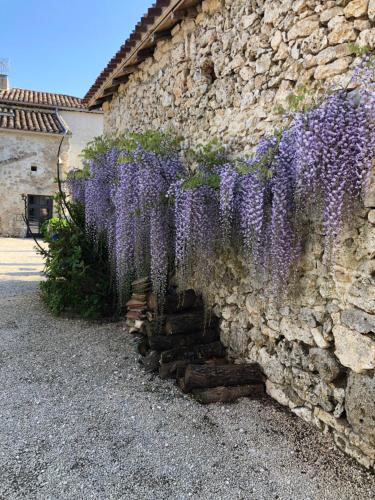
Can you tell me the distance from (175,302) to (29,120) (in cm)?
1335

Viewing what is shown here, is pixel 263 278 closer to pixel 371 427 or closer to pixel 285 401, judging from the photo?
pixel 285 401

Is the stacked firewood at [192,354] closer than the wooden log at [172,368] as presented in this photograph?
Yes

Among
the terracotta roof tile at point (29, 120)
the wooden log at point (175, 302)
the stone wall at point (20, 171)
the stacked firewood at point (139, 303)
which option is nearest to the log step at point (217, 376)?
the wooden log at point (175, 302)

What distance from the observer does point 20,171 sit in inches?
551

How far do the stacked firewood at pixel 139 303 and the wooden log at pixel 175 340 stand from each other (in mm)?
487

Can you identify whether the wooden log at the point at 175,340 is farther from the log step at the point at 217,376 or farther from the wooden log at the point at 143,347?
the log step at the point at 217,376

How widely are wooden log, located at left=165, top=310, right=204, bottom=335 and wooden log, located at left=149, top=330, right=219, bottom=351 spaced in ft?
0.14

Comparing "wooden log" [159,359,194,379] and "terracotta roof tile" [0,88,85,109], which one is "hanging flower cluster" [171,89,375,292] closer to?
"wooden log" [159,359,194,379]

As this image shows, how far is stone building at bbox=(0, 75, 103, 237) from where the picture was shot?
13766 mm

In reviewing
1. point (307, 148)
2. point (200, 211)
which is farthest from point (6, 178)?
point (307, 148)

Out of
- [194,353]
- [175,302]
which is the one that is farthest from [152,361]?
[175,302]

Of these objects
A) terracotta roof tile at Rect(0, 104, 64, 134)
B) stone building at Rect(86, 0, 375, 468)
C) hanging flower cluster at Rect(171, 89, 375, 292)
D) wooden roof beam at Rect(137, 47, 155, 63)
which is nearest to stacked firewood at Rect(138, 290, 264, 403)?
stone building at Rect(86, 0, 375, 468)

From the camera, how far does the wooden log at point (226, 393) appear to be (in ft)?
8.57

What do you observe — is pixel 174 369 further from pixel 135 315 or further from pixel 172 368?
pixel 135 315
